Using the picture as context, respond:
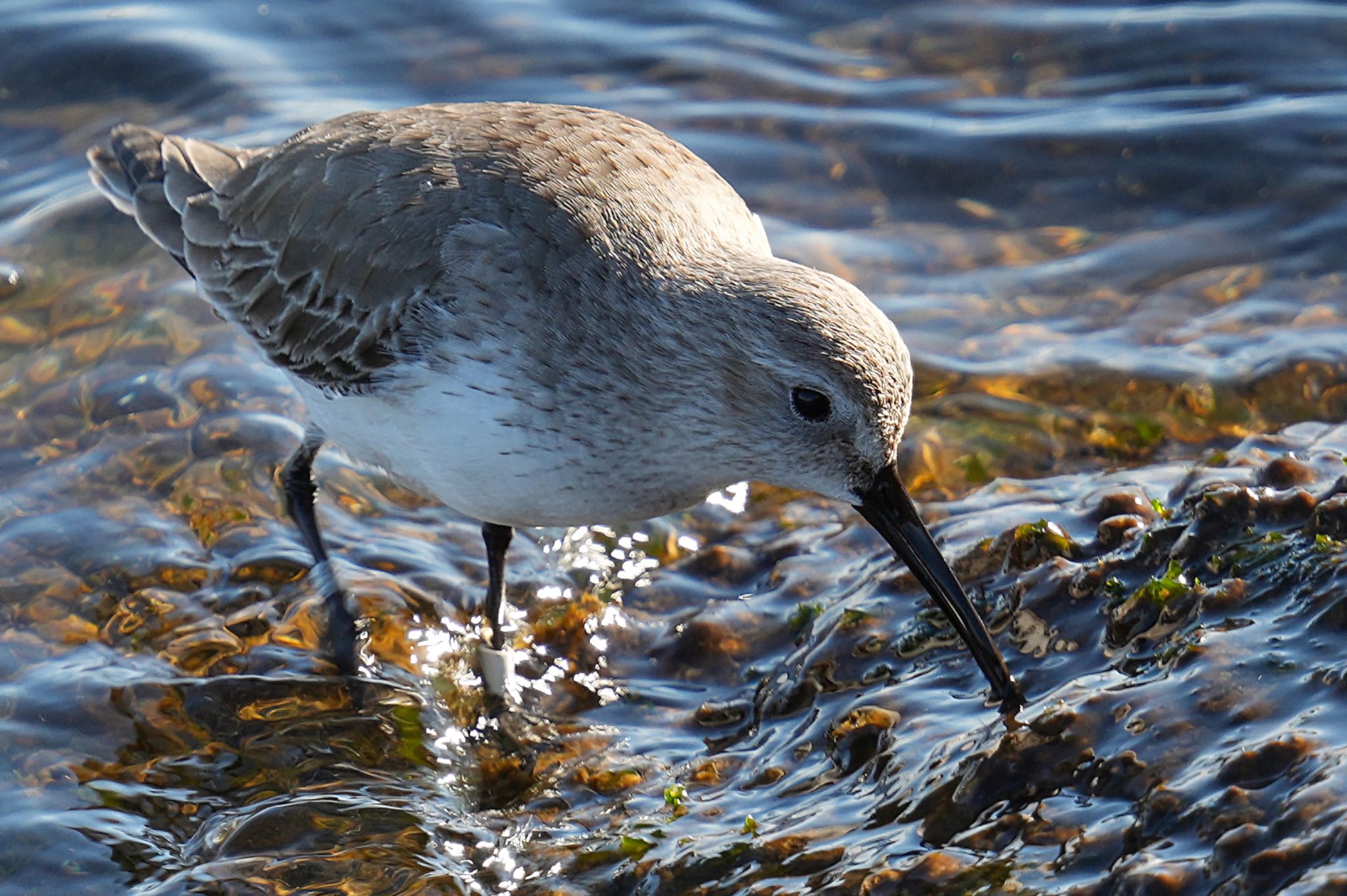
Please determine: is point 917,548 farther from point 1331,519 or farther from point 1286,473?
point 1286,473

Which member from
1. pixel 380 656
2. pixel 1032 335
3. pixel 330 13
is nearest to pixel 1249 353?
pixel 1032 335

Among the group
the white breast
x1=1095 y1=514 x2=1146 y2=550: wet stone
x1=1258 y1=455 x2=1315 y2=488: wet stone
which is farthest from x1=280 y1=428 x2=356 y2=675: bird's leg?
x1=1258 y1=455 x2=1315 y2=488: wet stone

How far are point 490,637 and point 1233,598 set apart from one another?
3068 mm

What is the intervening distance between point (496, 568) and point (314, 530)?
3.42 feet

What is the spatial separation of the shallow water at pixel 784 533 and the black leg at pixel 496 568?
15cm

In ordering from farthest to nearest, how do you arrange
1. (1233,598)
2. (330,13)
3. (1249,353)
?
(330,13)
(1249,353)
(1233,598)

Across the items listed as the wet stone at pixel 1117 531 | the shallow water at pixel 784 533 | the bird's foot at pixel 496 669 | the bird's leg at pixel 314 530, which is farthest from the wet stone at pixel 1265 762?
the bird's leg at pixel 314 530

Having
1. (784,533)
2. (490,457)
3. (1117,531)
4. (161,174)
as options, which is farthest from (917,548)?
(161,174)

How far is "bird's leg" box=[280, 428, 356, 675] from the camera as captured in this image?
6.06 m

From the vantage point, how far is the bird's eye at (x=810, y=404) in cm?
465

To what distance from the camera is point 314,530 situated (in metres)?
6.58

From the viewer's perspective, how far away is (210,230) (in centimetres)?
664

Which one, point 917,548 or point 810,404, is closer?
point 810,404

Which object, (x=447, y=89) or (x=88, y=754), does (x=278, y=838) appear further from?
(x=447, y=89)
